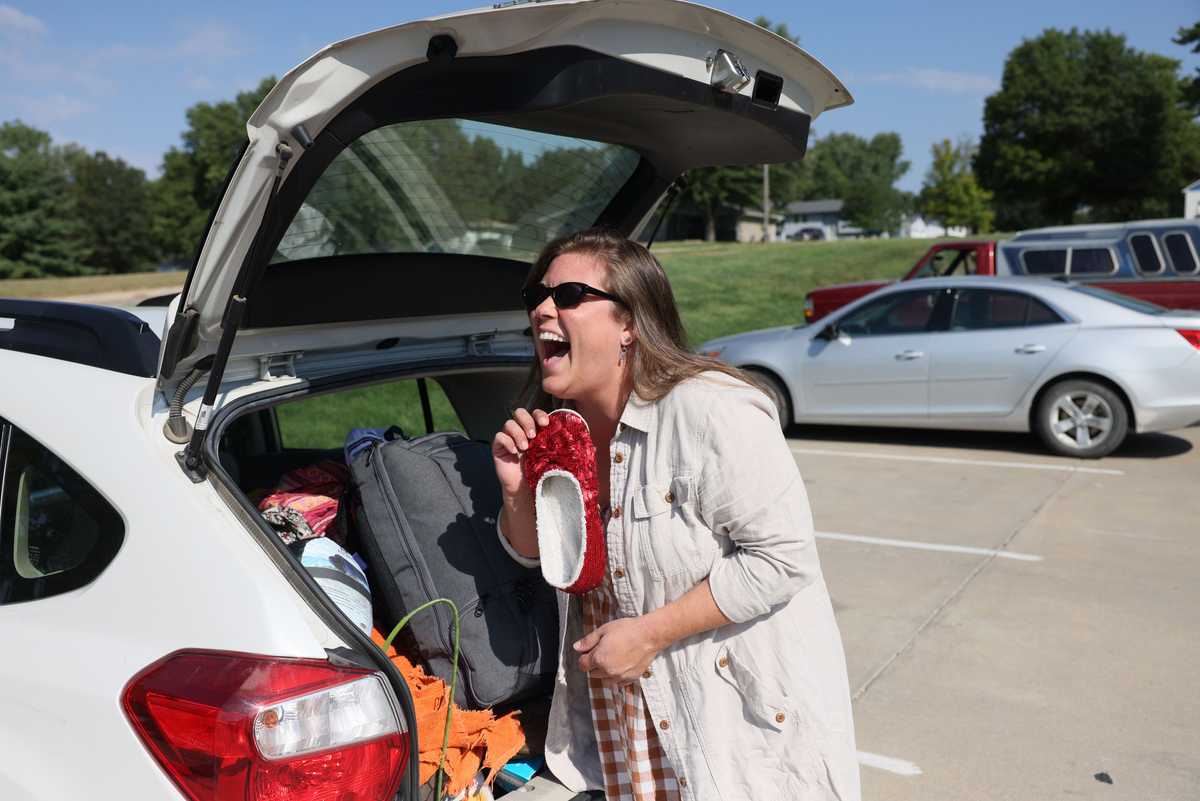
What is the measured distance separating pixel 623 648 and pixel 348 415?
6139mm

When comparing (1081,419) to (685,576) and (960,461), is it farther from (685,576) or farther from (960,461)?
(685,576)

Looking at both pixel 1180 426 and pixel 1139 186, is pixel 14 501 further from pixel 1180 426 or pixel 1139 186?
pixel 1139 186

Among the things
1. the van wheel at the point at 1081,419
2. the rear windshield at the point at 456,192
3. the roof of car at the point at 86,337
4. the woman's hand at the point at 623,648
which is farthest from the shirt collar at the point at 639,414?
the van wheel at the point at 1081,419

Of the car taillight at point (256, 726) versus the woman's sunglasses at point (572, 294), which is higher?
the woman's sunglasses at point (572, 294)

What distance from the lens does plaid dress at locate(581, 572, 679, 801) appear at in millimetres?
1938

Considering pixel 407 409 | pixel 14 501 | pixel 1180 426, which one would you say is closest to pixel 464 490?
pixel 14 501

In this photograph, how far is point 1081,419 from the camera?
26.1ft

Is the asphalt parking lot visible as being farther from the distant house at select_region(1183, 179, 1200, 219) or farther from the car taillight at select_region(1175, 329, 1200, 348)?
the distant house at select_region(1183, 179, 1200, 219)

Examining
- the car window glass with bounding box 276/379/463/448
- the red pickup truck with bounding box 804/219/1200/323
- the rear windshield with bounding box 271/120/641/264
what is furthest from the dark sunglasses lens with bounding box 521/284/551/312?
the red pickup truck with bounding box 804/219/1200/323

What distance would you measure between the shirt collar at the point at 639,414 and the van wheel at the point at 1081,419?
708cm

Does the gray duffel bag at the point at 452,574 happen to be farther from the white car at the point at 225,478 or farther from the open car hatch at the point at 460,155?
the open car hatch at the point at 460,155

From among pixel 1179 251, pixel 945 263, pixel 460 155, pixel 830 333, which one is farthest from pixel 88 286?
pixel 460 155

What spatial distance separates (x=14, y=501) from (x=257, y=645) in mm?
707

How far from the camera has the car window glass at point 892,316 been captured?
8.66m
